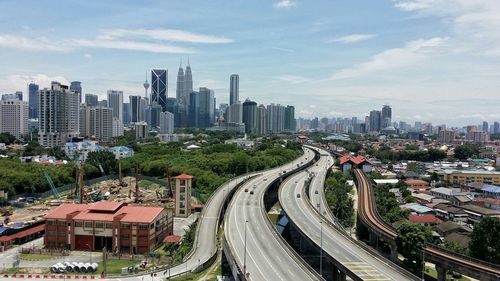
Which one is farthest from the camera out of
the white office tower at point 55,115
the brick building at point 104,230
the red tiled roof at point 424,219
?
the white office tower at point 55,115

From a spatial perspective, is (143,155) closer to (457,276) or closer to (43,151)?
(43,151)

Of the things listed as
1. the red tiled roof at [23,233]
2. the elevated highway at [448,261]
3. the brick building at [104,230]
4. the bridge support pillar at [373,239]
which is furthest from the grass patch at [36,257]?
the bridge support pillar at [373,239]

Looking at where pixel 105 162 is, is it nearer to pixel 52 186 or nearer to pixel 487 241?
pixel 52 186

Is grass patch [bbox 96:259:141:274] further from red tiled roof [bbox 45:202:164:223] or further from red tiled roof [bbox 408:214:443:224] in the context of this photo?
red tiled roof [bbox 408:214:443:224]

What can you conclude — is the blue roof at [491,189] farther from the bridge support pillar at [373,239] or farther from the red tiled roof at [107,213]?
the red tiled roof at [107,213]

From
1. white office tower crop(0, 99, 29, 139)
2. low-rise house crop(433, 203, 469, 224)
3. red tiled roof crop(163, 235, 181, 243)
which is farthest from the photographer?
white office tower crop(0, 99, 29, 139)

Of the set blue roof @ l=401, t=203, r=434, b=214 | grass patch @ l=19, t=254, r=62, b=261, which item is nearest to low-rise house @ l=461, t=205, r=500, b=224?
blue roof @ l=401, t=203, r=434, b=214
